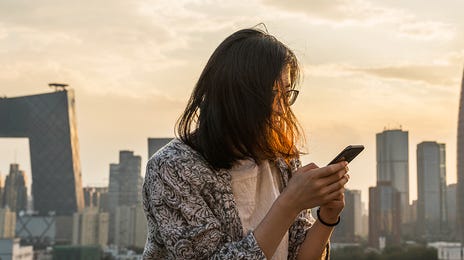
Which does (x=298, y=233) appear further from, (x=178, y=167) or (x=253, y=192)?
(x=178, y=167)

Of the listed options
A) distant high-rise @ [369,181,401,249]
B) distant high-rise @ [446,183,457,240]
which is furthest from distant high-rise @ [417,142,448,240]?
distant high-rise @ [369,181,401,249]

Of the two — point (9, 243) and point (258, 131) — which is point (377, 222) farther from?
point (258, 131)

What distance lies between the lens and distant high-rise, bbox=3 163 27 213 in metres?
63.0

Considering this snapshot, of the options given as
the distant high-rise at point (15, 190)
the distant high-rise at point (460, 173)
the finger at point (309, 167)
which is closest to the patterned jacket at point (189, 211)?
the finger at point (309, 167)

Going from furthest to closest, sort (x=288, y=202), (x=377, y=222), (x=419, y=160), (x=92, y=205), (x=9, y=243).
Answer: (x=92, y=205) → (x=419, y=160) → (x=9, y=243) → (x=377, y=222) → (x=288, y=202)

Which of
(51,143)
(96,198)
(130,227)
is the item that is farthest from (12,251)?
(96,198)

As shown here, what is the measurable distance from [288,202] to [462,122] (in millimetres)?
45782

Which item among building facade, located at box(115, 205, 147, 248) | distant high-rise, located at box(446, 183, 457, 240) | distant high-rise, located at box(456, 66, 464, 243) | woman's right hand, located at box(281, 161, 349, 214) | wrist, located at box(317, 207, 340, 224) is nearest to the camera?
woman's right hand, located at box(281, 161, 349, 214)

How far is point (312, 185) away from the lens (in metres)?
1.04

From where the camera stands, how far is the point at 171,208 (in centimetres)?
107

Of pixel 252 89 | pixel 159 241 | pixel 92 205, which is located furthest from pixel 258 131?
pixel 92 205

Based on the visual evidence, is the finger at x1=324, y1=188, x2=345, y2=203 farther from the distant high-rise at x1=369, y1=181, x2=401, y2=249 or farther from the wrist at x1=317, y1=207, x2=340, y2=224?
the distant high-rise at x1=369, y1=181, x2=401, y2=249

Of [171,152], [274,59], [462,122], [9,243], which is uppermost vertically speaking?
[462,122]

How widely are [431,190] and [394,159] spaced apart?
2.99 meters
